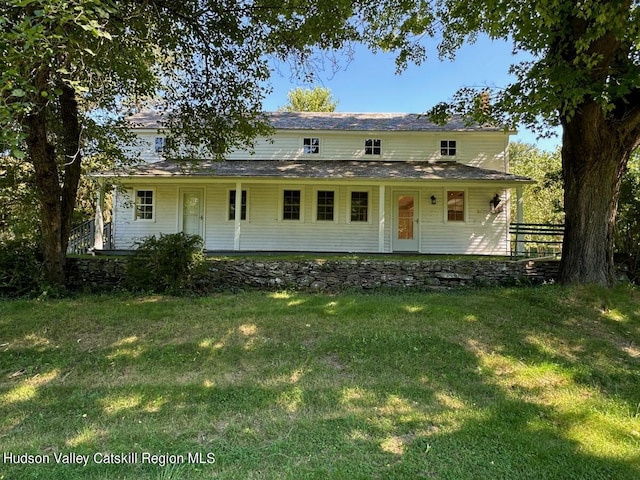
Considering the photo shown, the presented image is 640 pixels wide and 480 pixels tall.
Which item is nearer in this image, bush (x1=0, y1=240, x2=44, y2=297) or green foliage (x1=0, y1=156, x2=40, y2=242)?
bush (x1=0, y1=240, x2=44, y2=297)

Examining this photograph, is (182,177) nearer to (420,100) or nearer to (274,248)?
(274,248)

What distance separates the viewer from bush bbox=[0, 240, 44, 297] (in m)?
7.81

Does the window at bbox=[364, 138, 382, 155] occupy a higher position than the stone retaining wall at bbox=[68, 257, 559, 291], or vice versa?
the window at bbox=[364, 138, 382, 155]

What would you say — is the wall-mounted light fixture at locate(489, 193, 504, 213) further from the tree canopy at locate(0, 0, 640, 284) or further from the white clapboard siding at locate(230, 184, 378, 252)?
the tree canopy at locate(0, 0, 640, 284)

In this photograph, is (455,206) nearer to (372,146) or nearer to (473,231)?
(473,231)

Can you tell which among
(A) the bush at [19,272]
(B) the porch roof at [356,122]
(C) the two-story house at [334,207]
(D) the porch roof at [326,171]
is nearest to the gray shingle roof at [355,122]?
(B) the porch roof at [356,122]

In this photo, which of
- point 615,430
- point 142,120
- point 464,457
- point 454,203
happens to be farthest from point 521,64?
point 142,120

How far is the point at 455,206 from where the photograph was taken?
1305 centimetres

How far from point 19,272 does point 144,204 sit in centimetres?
593

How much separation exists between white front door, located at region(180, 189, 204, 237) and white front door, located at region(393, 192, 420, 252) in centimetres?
689

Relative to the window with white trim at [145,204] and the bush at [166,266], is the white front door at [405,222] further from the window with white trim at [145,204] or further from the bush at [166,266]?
the window with white trim at [145,204]

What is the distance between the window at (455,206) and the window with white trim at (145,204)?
34.3 feet

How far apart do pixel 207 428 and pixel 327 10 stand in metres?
7.53

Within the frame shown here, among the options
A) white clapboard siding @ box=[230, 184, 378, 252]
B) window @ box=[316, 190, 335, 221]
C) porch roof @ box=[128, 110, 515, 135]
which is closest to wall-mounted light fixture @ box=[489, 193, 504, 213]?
porch roof @ box=[128, 110, 515, 135]
